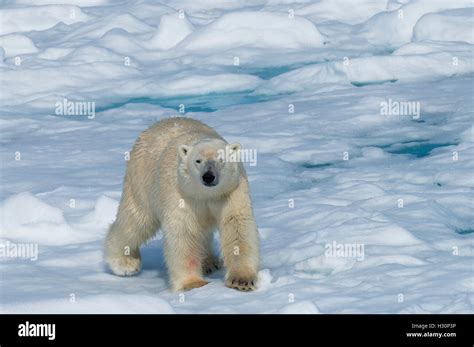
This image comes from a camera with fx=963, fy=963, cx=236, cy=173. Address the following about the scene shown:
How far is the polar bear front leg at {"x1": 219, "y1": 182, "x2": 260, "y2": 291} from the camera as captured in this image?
4.93 metres

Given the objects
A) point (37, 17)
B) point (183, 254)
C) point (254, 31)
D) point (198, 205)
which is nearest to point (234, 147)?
point (198, 205)

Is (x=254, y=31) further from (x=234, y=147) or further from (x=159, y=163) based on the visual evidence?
(x=234, y=147)

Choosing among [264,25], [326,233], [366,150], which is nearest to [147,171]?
[326,233]

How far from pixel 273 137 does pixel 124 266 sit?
3213 mm

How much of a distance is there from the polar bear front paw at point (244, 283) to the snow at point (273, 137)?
53mm

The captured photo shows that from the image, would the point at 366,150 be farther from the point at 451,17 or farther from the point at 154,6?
the point at 154,6

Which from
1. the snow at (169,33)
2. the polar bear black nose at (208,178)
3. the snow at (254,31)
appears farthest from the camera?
the snow at (169,33)

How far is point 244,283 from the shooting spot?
4805 mm

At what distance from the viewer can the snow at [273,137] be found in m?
4.83

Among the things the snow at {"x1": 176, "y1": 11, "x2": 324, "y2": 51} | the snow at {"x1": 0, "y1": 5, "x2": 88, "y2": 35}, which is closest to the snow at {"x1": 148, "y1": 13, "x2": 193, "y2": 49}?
the snow at {"x1": 176, "y1": 11, "x2": 324, "y2": 51}

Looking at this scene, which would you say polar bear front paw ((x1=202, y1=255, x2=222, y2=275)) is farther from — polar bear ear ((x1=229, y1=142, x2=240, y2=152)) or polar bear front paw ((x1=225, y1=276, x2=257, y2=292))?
polar bear ear ((x1=229, y1=142, x2=240, y2=152))

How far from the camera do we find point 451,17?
11.6 m

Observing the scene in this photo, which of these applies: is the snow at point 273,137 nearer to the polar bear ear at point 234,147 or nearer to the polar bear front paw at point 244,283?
the polar bear front paw at point 244,283

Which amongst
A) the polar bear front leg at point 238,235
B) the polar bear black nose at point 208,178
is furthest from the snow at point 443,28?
the polar bear black nose at point 208,178
